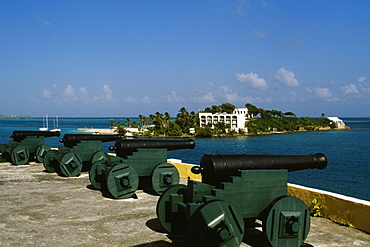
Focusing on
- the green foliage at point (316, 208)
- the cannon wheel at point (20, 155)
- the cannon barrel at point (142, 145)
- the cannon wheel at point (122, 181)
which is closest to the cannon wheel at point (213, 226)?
the green foliage at point (316, 208)

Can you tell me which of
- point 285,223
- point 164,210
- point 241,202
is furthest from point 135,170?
point 285,223

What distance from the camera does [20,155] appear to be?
16.2 metres

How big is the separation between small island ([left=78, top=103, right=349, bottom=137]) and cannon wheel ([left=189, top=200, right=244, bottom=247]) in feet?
326

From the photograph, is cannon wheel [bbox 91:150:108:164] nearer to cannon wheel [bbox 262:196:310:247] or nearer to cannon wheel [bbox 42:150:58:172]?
cannon wheel [bbox 42:150:58:172]

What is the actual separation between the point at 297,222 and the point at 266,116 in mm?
143191

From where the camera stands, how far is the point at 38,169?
14906mm

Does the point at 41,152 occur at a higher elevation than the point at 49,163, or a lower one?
higher

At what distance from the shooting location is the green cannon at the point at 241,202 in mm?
5164

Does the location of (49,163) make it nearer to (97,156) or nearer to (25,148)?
(97,156)

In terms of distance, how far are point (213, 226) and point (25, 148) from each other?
13378 millimetres

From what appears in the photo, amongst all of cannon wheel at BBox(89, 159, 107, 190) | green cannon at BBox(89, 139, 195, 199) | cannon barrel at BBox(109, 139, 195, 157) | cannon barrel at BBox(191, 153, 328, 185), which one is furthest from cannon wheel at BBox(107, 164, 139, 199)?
cannon barrel at BBox(191, 153, 328, 185)

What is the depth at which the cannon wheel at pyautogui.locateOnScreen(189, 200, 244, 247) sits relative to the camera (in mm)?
5059

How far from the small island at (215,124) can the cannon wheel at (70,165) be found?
9177 cm

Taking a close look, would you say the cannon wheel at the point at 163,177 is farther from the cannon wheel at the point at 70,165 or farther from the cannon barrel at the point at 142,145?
the cannon wheel at the point at 70,165
